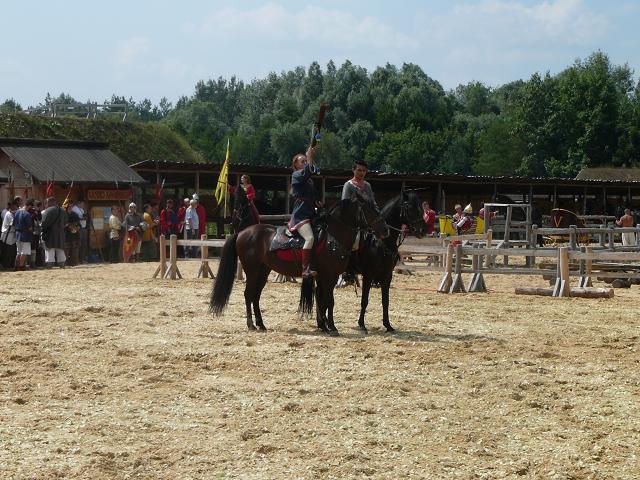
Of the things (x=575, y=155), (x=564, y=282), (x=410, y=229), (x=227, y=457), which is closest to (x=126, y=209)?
(x=564, y=282)

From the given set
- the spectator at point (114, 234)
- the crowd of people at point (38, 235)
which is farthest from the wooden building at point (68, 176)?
the crowd of people at point (38, 235)

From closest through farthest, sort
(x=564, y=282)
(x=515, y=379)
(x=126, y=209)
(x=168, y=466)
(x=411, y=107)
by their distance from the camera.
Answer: (x=168, y=466)
(x=515, y=379)
(x=564, y=282)
(x=126, y=209)
(x=411, y=107)

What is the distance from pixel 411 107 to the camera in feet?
288

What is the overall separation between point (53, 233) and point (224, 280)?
1253 centimetres

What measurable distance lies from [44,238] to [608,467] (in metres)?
19.6

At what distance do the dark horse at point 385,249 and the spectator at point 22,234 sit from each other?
12293 mm

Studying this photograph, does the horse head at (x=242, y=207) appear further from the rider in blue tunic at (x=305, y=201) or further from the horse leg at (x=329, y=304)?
the horse leg at (x=329, y=304)

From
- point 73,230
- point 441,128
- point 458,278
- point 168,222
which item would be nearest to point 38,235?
point 73,230

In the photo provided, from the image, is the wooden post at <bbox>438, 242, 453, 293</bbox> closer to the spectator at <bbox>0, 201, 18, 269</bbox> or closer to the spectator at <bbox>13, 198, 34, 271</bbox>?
the spectator at <bbox>13, 198, 34, 271</bbox>

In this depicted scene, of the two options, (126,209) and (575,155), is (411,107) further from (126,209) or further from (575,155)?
(126,209)

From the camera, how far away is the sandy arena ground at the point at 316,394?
22.2 feet

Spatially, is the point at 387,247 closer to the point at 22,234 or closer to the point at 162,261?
the point at 162,261

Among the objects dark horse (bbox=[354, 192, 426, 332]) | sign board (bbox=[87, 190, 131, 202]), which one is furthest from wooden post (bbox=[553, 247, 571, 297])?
sign board (bbox=[87, 190, 131, 202])

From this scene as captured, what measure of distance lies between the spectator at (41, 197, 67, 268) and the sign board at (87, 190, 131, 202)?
4743mm
